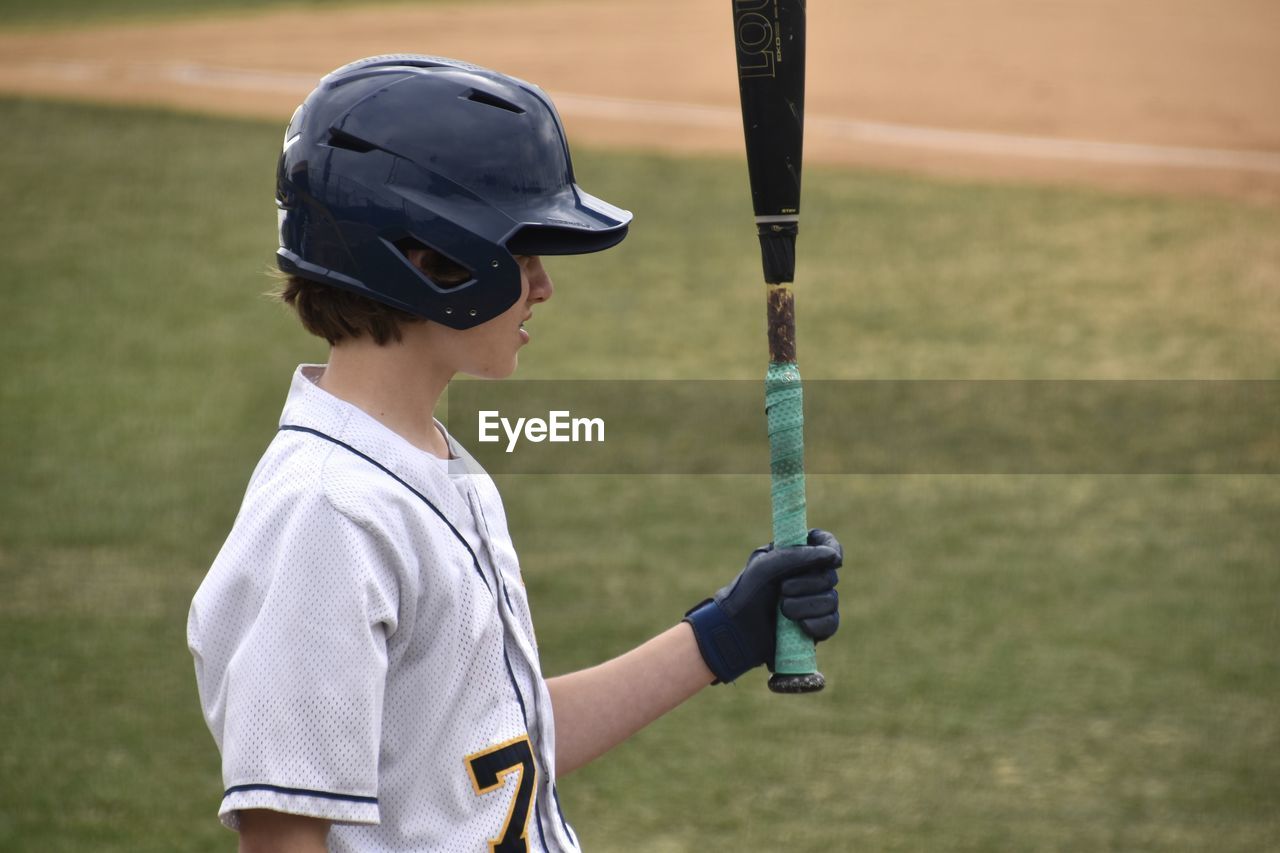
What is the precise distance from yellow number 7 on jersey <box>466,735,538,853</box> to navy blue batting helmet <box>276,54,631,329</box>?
0.49 metres

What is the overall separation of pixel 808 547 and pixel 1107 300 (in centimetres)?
815

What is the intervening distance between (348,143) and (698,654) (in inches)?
33.2

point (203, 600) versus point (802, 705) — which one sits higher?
point (203, 600)

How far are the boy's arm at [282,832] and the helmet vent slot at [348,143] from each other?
75 centimetres

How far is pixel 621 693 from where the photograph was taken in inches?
87.7

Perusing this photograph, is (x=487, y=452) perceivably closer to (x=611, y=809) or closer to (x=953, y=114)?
(x=611, y=809)

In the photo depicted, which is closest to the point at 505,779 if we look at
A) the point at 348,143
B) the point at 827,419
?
the point at 348,143

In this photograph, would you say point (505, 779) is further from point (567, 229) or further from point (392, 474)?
point (567, 229)

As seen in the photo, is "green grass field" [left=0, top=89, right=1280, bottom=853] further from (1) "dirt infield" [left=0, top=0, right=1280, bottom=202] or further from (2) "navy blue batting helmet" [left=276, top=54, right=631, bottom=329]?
(2) "navy blue batting helmet" [left=276, top=54, right=631, bottom=329]

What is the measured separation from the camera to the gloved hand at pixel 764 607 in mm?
2227

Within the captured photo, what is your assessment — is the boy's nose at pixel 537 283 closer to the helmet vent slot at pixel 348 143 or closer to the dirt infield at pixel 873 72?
the helmet vent slot at pixel 348 143

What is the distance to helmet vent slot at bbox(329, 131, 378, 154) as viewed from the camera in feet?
6.20

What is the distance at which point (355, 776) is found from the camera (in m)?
1.66

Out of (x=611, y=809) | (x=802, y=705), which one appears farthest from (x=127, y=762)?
(x=802, y=705)
